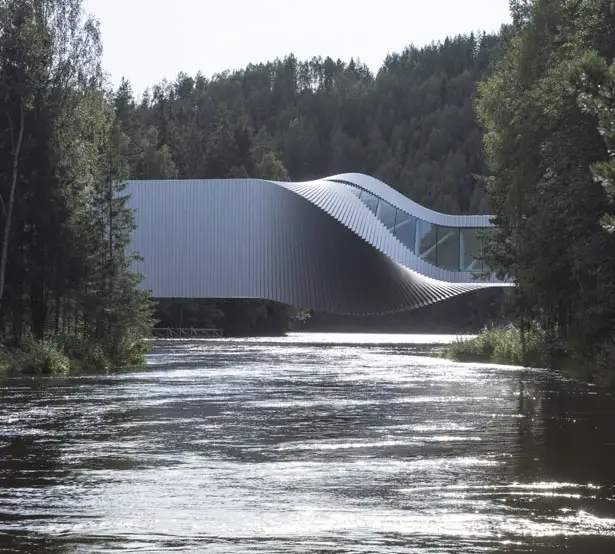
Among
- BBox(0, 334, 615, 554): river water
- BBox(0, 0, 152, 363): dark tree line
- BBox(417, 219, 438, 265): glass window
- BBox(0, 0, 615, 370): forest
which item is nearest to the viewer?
BBox(0, 334, 615, 554): river water

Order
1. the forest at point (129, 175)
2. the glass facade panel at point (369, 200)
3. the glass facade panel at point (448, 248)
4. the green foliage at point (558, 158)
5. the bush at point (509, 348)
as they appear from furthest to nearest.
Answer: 1. the glass facade panel at point (448, 248)
2. the glass facade panel at point (369, 200)
3. the bush at point (509, 348)
4. the forest at point (129, 175)
5. the green foliage at point (558, 158)

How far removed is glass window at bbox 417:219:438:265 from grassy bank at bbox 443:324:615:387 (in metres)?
29.9

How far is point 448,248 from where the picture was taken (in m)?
75.4

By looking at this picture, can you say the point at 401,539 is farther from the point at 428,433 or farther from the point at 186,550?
the point at 428,433

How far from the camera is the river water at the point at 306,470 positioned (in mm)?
9227

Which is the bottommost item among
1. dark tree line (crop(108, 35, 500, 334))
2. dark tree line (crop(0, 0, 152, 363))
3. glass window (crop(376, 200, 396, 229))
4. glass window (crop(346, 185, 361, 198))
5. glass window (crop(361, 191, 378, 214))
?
dark tree line (crop(0, 0, 152, 363))

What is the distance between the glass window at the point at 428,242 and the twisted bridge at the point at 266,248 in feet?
35.5

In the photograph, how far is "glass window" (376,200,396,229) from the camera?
7019 cm

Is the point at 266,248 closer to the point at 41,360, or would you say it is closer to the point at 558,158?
the point at 41,360

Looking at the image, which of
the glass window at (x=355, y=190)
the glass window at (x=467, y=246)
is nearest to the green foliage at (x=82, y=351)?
the glass window at (x=355, y=190)

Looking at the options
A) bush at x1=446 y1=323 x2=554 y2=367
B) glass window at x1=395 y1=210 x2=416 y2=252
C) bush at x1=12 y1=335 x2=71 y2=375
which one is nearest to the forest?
bush at x1=446 y1=323 x2=554 y2=367

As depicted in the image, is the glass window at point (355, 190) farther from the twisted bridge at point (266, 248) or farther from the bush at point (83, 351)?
the bush at point (83, 351)

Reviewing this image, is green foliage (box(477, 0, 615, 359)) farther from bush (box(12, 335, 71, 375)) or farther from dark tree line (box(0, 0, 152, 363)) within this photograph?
bush (box(12, 335, 71, 375))

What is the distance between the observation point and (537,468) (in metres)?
12.7
